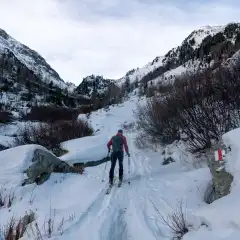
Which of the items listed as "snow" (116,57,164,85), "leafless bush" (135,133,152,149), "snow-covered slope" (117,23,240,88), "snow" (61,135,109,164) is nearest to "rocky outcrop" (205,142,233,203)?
"snow-covered slope" (117,23,240,88)

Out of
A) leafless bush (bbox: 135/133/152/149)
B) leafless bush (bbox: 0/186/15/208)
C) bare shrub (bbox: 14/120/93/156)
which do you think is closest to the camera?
leafless bush (bbox: 0/186/15/208)

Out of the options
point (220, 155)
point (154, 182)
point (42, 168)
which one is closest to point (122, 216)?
point (220, 155)

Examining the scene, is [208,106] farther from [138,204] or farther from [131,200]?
[138,204]

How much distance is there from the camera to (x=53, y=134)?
20.9 metres

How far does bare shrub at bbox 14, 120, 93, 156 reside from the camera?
62.7ft

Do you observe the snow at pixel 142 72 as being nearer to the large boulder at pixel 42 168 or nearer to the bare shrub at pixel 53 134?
the bare shrub at pixel 53 134

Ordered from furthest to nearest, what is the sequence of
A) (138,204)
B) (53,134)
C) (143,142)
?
(53,134) < (143,142) < (138,204)

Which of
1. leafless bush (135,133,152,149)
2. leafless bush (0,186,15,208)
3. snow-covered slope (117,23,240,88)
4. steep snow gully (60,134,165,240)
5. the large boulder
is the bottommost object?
steep snow gully (60,134,165,240)

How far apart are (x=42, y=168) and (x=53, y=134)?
10722mm

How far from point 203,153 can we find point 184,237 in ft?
19.0

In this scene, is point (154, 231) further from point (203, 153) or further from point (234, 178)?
point (203, 153)

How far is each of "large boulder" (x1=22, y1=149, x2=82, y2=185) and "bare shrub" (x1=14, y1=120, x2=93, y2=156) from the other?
5933 mm

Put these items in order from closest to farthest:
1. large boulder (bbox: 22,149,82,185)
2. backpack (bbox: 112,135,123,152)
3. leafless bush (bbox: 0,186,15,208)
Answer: leafless bush (bbox: 0,186,15,208) → large boulder (bbox: 22,149,82,185) → backpack (bbox: 112,135,123,152)

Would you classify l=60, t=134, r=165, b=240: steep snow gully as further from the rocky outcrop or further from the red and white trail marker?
the red and white trail marker
